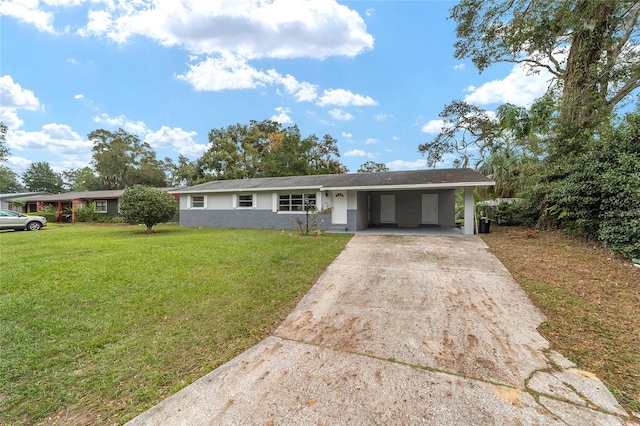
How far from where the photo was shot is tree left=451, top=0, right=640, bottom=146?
958cm

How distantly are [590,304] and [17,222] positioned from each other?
23486 millimetres

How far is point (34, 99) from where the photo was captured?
14258 millimetres

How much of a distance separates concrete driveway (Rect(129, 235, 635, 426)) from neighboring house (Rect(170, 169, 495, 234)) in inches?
306

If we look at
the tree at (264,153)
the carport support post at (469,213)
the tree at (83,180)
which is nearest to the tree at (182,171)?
the tree at (264,153)

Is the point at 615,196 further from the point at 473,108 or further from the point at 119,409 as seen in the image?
the point at 473,108

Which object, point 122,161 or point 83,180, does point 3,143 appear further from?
point 83,180

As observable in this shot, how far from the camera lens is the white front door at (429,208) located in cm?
1512

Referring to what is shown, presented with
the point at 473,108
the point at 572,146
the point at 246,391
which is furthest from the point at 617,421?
the point at 473,108

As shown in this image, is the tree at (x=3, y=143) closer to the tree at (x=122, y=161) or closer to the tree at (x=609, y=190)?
the tree at (x=122, y=161)

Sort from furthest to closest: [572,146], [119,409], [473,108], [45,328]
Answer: [473,108] → [572,146] → [45,328] → [119,409]

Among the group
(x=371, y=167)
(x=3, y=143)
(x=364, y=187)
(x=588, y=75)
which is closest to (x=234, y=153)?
(x=3, y=143)

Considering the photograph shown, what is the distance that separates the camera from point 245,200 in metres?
14.9

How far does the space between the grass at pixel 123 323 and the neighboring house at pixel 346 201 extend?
609 centimetres

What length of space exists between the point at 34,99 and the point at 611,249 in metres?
24.8
